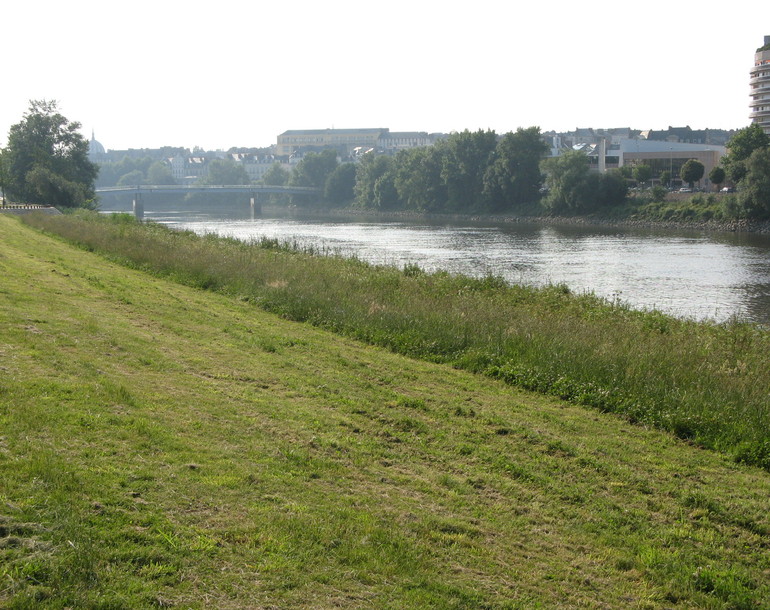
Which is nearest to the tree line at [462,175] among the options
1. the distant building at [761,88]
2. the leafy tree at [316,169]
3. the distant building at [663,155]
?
the leafy tree at [316,169]

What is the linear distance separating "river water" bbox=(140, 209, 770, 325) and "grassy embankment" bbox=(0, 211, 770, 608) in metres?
16.5

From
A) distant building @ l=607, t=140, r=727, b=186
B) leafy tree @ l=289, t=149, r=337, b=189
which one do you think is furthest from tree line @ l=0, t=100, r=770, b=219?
distant building @ l=607, t=140, r=727, b=186

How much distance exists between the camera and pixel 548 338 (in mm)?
14906

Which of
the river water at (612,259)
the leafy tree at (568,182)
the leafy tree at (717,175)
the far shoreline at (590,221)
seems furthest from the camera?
the leafy tree at (568,182)

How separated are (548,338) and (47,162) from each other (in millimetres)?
77253

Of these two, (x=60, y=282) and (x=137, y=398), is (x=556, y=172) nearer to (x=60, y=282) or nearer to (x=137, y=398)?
(x=60, y=282)

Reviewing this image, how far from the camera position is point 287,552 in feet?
18.9

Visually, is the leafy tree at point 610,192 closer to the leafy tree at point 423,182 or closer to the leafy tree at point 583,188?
the leafy tree at point 583,188

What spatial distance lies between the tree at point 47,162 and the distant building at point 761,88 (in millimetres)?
102966

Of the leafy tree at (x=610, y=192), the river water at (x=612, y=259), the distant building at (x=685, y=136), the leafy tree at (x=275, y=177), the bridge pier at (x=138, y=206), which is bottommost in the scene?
the river water at (x=612, y=259)

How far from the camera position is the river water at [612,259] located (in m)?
33.3

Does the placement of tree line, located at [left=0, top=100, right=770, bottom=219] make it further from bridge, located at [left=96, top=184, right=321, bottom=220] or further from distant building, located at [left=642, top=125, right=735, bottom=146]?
distant building, located at [left=642, top=125, right=735, bottom=146]

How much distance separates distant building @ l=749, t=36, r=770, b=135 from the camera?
12661cm

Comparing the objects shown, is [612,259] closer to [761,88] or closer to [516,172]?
[516,172]
